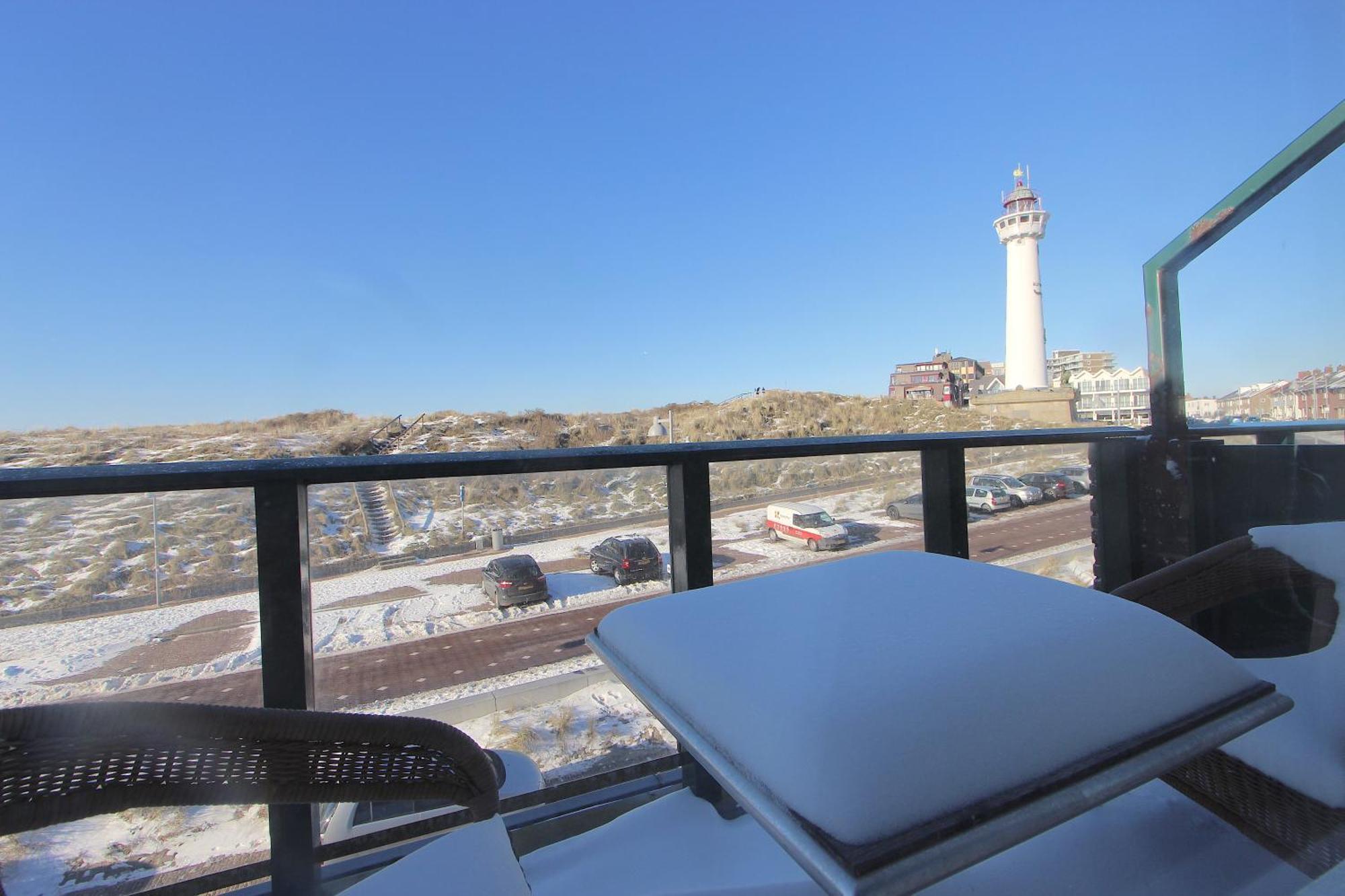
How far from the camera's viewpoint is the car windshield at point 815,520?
174cm

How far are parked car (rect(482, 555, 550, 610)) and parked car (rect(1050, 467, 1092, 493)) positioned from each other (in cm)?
176

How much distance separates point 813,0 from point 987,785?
10760 millimetres

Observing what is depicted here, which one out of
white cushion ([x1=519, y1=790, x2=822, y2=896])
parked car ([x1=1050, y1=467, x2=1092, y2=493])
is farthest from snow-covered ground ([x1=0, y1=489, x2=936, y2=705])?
parked car ([x1=1050, y1=467, x2=1092, y2=493])

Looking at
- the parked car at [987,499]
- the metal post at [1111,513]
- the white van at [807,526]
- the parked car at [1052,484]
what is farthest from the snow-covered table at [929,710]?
the metal post at [1111,513]

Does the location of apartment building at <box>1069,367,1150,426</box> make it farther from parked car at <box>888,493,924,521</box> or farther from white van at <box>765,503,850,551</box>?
white van at <box>765,503,850,551</box>

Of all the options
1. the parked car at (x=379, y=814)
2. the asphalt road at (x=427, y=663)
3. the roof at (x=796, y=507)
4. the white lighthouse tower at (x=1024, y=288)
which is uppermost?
the white lighthouse tower at (x=1024, y=288)

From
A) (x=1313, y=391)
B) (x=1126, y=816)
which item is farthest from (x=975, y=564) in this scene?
(x=1313, y=391)

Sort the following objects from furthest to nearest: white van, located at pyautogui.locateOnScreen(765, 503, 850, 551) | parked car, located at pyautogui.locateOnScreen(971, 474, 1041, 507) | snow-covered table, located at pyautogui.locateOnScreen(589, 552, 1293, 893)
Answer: parked car, located at pyautogui.locateOnScreen(971, 474, 1041, 507) → white van, located at pyautogui.locateOnScreen(765, 503, 850, 551) → snow-covered table, located at pyautogui.locateOnScreen(589, 552, 1293, 893)

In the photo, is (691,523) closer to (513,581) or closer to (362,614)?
(513,581)

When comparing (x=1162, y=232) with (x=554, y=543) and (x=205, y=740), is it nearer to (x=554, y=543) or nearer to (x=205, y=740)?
(x=554, y=543)

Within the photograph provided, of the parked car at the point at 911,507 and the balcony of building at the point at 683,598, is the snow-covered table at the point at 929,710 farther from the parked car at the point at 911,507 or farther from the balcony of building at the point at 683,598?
the parked car at the point at 911,507

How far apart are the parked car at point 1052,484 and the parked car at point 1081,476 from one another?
1 centimetres

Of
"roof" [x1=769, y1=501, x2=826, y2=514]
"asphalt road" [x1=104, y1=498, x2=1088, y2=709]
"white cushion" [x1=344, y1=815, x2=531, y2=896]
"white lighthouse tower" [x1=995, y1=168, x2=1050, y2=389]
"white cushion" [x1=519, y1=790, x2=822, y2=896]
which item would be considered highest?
"white lighthouse tower" [x1=995, y1=168, x2=1050, y2=389]

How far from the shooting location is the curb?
1.37 metres
